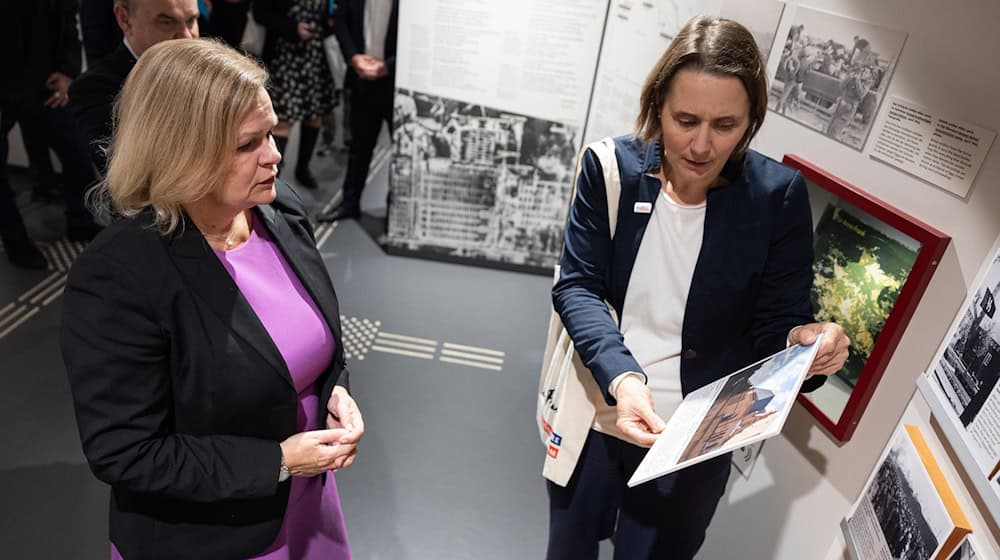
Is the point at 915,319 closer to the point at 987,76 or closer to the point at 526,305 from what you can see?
the point at 987,76

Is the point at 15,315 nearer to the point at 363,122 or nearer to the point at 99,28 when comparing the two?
the point at 99,28

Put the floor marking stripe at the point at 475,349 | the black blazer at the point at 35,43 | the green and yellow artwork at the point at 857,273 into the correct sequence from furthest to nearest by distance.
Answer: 1. the floor marking stripe at the point at 475,349
2. the black blazer at the point at 35,43
3. the green and yellow artwork at the point at 857,273

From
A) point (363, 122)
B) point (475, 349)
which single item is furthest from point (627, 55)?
point (363, 122)

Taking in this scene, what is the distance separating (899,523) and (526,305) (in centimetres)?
298

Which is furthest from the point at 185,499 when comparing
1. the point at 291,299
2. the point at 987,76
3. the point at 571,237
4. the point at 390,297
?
the point at 390,297

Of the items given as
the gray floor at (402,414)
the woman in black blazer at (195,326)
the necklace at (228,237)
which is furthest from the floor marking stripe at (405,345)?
the necklace at (228,237)

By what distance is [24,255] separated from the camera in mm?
3979

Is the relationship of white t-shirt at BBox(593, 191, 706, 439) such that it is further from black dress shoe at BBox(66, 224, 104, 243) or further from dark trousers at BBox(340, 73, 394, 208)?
black dress shoe at BBox(66, 224, 104, 243)

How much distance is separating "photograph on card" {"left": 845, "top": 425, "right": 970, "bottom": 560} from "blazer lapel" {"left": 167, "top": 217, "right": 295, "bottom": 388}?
1337 mm

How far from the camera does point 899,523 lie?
1445mm

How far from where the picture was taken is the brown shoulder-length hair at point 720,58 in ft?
4.54

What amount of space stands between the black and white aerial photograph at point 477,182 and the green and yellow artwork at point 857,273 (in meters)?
2.50

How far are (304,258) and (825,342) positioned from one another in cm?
118

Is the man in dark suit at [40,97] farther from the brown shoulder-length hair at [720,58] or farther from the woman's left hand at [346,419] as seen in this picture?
the brown shoulder-length hair at [720,58]
